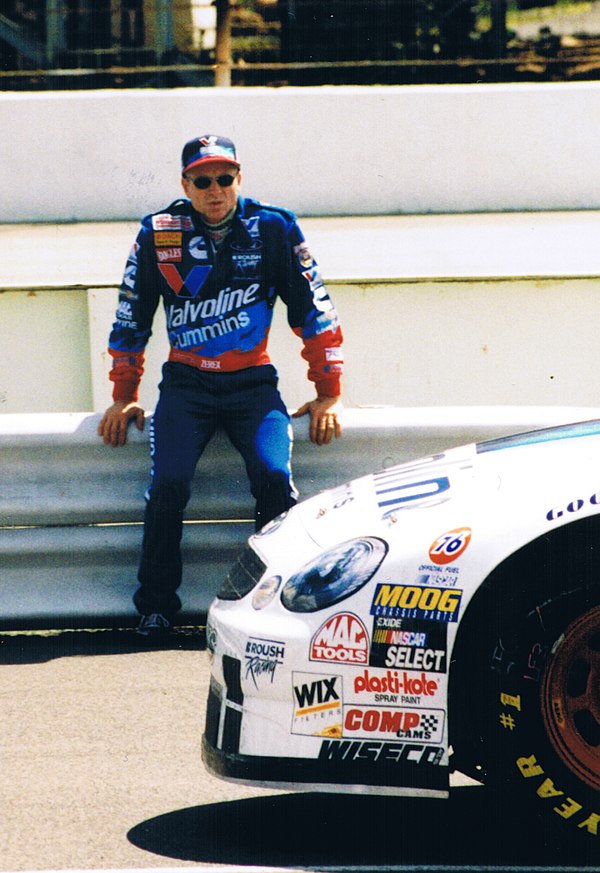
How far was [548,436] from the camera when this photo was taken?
4.25 meters

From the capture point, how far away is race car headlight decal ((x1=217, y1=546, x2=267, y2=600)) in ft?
13.2

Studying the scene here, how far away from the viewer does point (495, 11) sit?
1531 cm

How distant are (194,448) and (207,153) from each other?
3.73 ft

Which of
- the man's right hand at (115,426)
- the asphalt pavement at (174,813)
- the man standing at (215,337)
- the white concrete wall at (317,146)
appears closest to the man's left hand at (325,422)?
the man standing at (215,337)

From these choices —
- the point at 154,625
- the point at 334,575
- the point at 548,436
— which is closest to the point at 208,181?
the point at 154,625

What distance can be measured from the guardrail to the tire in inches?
93.7

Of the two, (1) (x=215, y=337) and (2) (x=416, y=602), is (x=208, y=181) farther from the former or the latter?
(2) (x=416, y=602)

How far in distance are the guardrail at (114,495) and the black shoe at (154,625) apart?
0.53 ft

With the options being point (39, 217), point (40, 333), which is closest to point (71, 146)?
point (39, 217)

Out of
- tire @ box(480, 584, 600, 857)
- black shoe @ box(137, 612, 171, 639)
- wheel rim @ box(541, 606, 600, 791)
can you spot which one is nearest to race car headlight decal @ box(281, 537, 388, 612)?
tire @ box(480, 584, 600, 857)

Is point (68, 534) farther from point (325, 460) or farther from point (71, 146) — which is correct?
point (71, 146)

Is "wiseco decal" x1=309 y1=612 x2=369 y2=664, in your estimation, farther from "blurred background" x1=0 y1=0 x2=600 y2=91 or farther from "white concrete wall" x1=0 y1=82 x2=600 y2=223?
"blurred background" x1=0 y1=0 x2=600 y2=91

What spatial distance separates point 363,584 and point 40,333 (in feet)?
16.0

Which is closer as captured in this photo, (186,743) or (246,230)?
(186,743)
